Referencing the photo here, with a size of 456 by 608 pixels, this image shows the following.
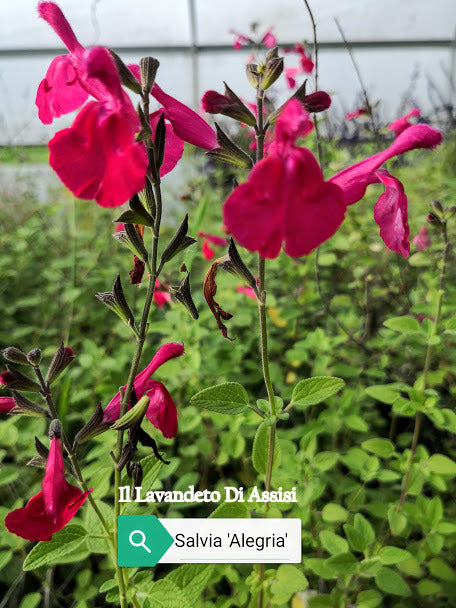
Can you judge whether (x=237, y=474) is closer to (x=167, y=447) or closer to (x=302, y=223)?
(x=167, y=447)

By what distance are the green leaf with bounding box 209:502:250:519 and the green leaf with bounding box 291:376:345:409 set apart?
0.49ft

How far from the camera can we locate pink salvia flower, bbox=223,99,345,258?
1.27 ft

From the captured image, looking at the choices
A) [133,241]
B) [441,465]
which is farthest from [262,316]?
[441,465]

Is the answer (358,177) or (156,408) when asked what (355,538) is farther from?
(358,177)

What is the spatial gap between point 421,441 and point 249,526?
1065 mm

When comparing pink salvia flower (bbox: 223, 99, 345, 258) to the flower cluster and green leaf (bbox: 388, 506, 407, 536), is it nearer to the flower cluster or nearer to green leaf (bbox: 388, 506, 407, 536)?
the flower cluster

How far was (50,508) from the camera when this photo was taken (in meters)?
A: 0.50

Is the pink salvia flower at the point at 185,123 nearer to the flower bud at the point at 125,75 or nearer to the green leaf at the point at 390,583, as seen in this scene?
the flower bud at the point at 125,75

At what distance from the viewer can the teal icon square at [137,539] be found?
1.94 feet

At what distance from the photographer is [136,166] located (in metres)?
0.39

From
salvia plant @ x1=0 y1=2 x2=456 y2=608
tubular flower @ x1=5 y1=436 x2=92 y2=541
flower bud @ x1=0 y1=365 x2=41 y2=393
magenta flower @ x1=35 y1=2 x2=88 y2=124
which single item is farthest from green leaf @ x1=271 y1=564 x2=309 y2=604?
magenta flower @ x1=35 y1=2 x2=88 y2=124

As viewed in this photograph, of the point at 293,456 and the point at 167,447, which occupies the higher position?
the point at 293,456

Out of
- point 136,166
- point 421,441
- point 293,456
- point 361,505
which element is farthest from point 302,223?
point 421,441

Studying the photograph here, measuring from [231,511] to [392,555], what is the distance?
14.0 inches
